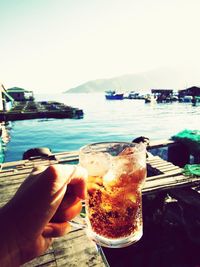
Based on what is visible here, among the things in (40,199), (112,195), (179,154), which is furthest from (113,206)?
(179,154)

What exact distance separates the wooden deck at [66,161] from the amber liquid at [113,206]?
1.79 m

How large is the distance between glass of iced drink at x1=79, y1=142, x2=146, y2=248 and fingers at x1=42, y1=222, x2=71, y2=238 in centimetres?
37

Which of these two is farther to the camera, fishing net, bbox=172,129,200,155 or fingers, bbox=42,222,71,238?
fishing net, bbox=172,129,200,155

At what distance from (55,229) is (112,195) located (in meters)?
0.48

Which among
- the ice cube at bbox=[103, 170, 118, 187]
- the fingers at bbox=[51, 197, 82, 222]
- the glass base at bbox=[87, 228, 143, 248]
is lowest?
the glass base at bbox=[87, 228, 143, 248]

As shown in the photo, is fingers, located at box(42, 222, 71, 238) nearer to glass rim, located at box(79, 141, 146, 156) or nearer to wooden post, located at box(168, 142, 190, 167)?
glass rim, located at box(79, 141, 146, 156)

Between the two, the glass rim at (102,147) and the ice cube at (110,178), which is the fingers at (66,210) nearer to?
the ice cube at (110,178)

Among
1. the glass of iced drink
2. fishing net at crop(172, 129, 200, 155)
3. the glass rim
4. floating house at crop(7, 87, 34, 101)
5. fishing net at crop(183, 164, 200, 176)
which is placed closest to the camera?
the glass of iced drink

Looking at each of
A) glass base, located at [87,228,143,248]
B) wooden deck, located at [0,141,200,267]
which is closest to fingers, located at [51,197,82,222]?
glass base, located at [87,228,143,248]

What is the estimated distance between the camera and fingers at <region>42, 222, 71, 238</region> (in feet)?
3.85

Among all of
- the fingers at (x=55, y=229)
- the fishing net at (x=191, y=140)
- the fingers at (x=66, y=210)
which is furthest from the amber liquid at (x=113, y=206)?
the fishing net at (x=191, y=140)

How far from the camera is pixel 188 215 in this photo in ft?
22.1

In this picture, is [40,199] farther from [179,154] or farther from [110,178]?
[179,154]

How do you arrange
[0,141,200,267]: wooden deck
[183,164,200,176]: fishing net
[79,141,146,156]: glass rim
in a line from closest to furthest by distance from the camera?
[79,141,146,156]: glass rim < [0,141,200,267]: wooden deck < [183,164,200,176]: fishing net
